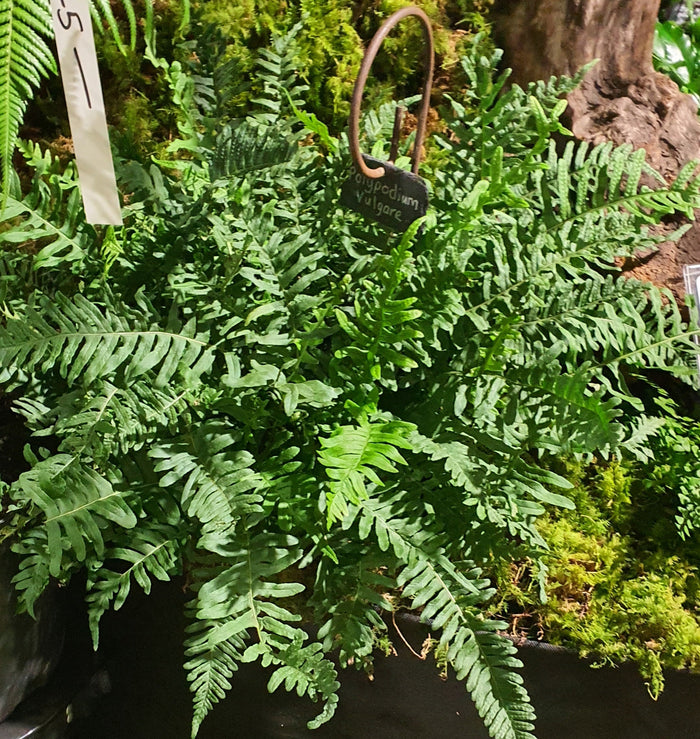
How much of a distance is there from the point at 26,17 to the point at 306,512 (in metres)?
0.81

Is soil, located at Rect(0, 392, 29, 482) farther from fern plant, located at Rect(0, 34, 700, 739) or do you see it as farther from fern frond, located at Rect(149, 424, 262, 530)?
fern frond, located at Rect(149, 424, 262, 530)

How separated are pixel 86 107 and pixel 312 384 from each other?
0.55 metres

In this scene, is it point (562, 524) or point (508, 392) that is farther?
point (562, 524)

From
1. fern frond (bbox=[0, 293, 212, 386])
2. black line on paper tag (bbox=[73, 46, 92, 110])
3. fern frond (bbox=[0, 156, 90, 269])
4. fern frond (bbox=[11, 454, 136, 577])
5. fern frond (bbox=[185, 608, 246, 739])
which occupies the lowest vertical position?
fern frond (bbox=[185, 608, 246, 739])

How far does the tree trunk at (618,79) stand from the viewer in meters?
1.79

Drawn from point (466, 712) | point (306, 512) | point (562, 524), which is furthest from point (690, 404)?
point (306, 512)

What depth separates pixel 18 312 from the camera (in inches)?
51.4

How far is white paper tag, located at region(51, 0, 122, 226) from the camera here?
3.28 ft

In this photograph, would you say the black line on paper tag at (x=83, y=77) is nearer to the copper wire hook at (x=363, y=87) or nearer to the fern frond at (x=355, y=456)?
the copper wire hook at (x=363, y=87)

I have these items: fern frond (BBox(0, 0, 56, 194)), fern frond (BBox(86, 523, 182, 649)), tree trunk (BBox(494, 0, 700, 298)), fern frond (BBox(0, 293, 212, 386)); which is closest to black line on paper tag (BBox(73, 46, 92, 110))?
fern frond (BBox(0, 0, 56, 194))

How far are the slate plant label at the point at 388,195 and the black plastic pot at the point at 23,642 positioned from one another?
0.93 m

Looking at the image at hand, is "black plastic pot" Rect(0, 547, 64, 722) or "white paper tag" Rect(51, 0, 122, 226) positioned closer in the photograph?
"white paper tag" Rect(51, 0, 122, 226)

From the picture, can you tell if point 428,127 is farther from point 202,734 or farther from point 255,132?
point 202,734

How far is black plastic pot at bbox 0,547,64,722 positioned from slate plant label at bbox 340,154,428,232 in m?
0.93
